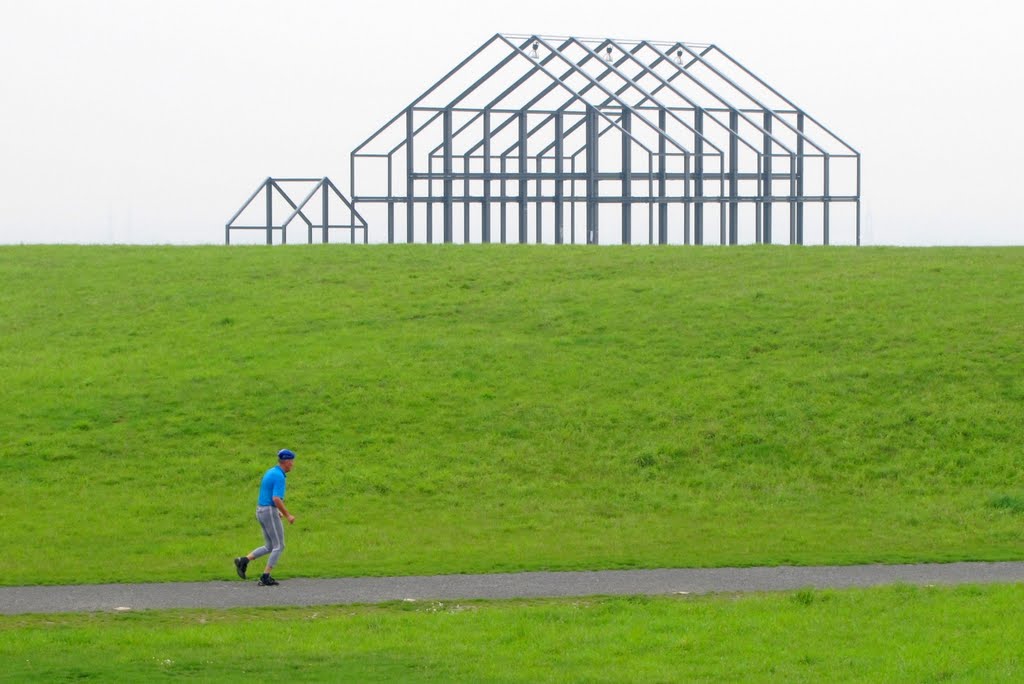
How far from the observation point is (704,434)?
2708 cm

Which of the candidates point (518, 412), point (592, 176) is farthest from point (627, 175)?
point (518, 412)

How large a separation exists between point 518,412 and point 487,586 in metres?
10.7

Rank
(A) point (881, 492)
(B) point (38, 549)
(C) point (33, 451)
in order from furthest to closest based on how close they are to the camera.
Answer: (C) point (33, 451) < (A) point (881, 492) < (B) point (38, 549)

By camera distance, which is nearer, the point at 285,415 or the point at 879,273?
the point at 285,415

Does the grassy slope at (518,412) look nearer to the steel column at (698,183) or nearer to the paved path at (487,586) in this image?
the paved path at (487,586)

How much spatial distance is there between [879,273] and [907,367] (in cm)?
816

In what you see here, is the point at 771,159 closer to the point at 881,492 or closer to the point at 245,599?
the point at 881,492

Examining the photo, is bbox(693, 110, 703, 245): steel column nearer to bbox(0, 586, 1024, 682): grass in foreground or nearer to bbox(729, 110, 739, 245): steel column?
bbox(729, 110, 739, 245): steel column

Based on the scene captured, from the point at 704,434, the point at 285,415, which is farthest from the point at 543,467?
the point at 285,415

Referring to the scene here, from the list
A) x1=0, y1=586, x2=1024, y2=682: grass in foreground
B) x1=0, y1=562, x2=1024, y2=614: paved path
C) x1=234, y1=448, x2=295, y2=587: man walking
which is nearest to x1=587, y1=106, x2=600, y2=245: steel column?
x1=0, y1=562, x2=1024, y2=614: paved path

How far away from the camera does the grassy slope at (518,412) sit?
21.6 m

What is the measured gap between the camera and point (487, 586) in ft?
57.6

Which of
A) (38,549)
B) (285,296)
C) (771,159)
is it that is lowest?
(38,549)

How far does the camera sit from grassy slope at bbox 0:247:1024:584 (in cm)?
2164
